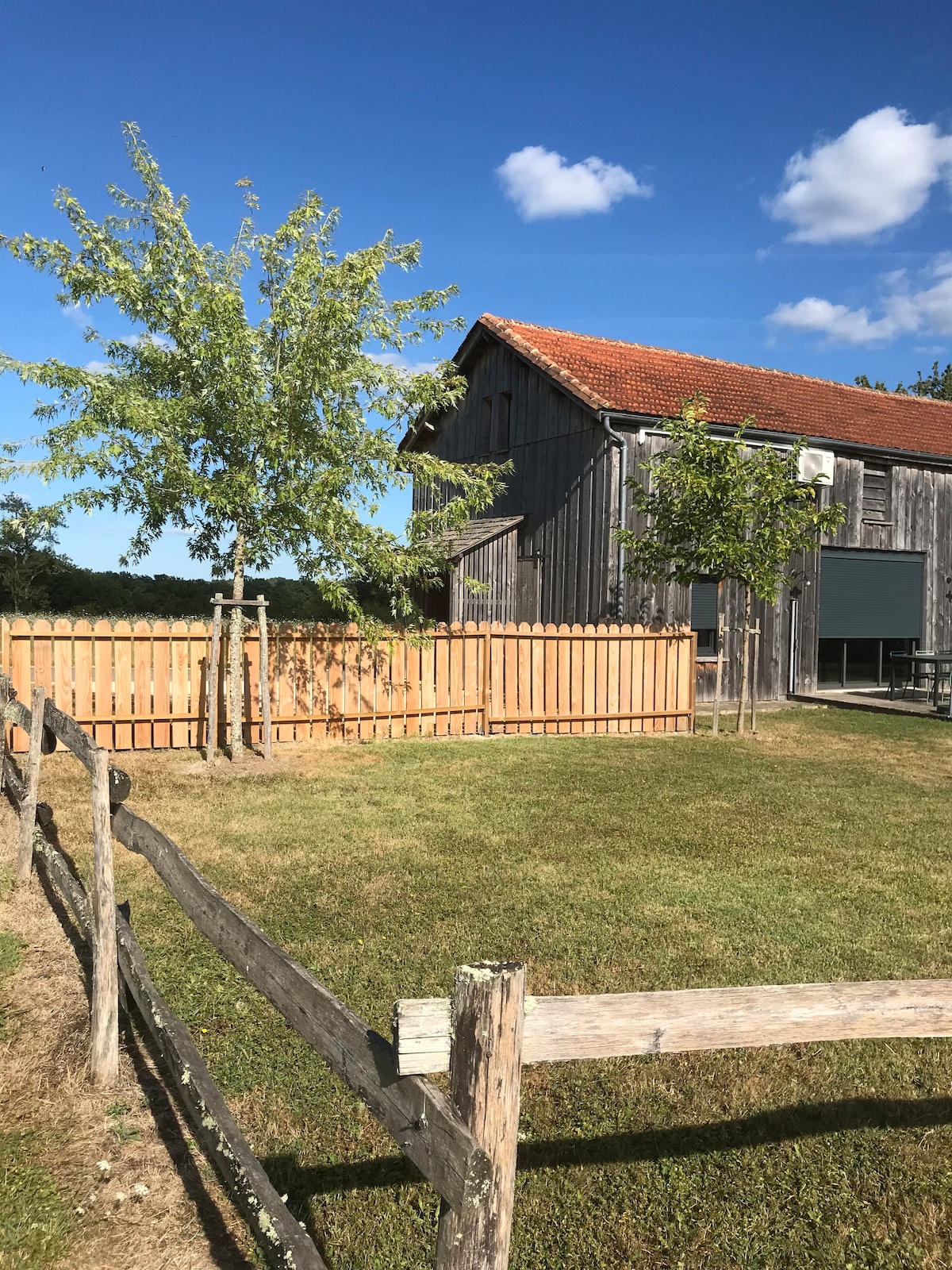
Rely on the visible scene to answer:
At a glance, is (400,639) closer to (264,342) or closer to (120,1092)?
(264,342)

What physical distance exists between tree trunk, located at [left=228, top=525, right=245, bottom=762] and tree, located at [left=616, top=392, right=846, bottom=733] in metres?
6.08

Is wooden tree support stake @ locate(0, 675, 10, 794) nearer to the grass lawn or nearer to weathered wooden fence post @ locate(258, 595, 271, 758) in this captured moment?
the grass lawn

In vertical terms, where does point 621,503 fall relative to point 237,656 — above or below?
above

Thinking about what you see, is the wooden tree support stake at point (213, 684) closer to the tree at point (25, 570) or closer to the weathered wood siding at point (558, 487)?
the weathered wood siding at point (558, 487)

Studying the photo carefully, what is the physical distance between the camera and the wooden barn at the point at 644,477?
1622 cm

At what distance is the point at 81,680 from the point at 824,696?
46.3 feet

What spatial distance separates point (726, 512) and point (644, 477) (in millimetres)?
3740

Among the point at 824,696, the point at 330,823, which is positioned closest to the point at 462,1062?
the point at 330,823

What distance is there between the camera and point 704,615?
17.3 metres

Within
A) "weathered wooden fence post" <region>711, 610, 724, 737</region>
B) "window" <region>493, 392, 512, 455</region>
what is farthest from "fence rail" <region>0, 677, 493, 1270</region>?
"window" <region>493, 392, 512, 455</region>

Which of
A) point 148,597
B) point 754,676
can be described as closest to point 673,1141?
point 754,676

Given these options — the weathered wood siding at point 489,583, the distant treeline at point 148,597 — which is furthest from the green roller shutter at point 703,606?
the distant treeline at point 148,597

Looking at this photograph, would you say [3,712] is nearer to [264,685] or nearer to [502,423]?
[264,685]

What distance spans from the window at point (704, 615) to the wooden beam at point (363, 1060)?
15.0m
